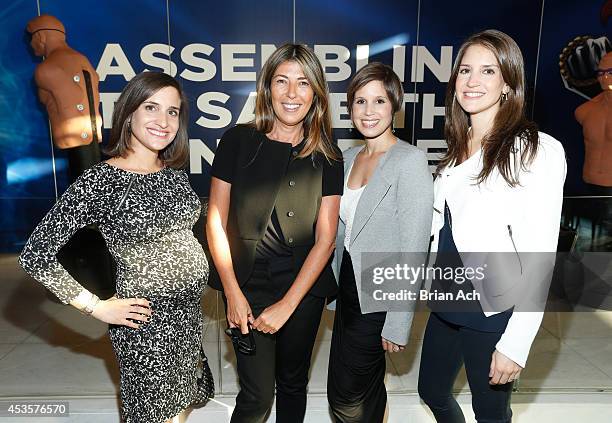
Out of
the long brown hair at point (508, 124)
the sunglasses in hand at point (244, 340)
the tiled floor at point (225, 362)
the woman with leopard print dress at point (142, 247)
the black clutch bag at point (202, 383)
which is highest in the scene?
the long brown hair at point (508, 124)

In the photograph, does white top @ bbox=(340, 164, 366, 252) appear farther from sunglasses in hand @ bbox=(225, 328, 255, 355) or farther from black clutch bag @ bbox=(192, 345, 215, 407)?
black clutch bag @ bbox=(192, 345, 215, 407)

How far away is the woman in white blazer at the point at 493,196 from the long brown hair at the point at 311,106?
411 millimetres

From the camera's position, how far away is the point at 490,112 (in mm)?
1635

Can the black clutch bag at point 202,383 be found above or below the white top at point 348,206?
below

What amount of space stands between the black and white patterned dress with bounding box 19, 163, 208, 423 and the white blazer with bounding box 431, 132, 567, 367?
0.85 m

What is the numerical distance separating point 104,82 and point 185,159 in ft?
9.43

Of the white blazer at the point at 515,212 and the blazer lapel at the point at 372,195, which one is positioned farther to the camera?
the blazer lapel at the point at 372,195

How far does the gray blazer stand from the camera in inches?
66.3

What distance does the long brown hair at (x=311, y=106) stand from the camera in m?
1.69

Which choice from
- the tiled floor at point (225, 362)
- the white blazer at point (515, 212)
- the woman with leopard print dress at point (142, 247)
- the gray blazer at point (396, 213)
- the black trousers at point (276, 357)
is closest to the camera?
the white blazer at point (515, 212)

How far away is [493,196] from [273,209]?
69 cm

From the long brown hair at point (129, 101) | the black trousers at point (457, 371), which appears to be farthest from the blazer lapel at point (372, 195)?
the long brown hair at point (129, 101)

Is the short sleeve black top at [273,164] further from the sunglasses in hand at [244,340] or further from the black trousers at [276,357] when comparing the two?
Answer: the sunglasses in hand at [244,340]

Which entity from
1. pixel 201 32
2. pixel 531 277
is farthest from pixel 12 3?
pixel 531 277
